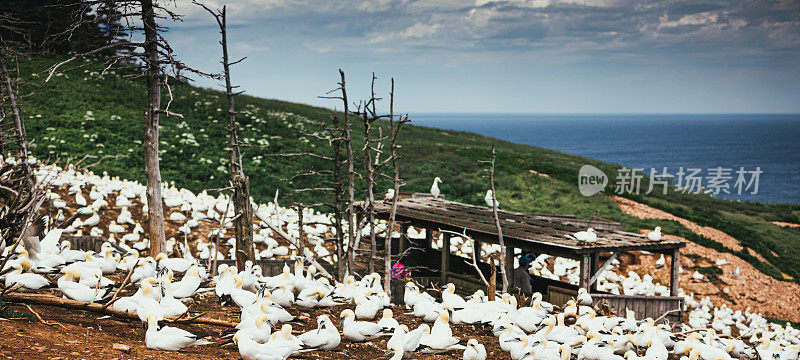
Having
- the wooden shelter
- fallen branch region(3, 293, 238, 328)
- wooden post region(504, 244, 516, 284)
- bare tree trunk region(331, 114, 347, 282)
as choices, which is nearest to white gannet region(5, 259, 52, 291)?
fallen branch region(3, 293, 238, 328)

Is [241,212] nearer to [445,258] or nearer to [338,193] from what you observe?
[338,193]

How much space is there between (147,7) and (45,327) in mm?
6139

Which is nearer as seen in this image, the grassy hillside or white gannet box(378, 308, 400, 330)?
white gannet box(378, 308, 400, 330)

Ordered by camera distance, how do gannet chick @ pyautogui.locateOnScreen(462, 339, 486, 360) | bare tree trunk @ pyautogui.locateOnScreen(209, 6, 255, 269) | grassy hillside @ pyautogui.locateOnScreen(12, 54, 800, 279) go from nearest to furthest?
gannet chick @ pyautogui.locateOnScreen(462, 339, 486, 360)
bare tree trunk @ pyautogui.locateOnScreen(209, 6, 255, 269)
grassy hillside @ pyautogui.locateOnScreen(12, 54, 800, 279)

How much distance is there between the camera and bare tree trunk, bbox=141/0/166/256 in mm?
9969

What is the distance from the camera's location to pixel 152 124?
33.8ft

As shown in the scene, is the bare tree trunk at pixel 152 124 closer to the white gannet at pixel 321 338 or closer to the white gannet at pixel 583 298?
the white gannet at pixel 321 338

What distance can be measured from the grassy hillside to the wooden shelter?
11.2m

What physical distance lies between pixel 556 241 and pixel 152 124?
7.86m

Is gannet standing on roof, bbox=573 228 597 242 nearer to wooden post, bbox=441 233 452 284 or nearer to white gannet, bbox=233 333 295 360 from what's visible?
wooden post, bbox=441 233 452 284

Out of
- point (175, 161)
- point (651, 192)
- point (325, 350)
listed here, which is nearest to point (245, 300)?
point (325, 350)

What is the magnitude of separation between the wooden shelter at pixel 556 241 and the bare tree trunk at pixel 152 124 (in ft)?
15.1

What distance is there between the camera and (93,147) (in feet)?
99.9

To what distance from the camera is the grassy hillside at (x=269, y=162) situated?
28.1m
